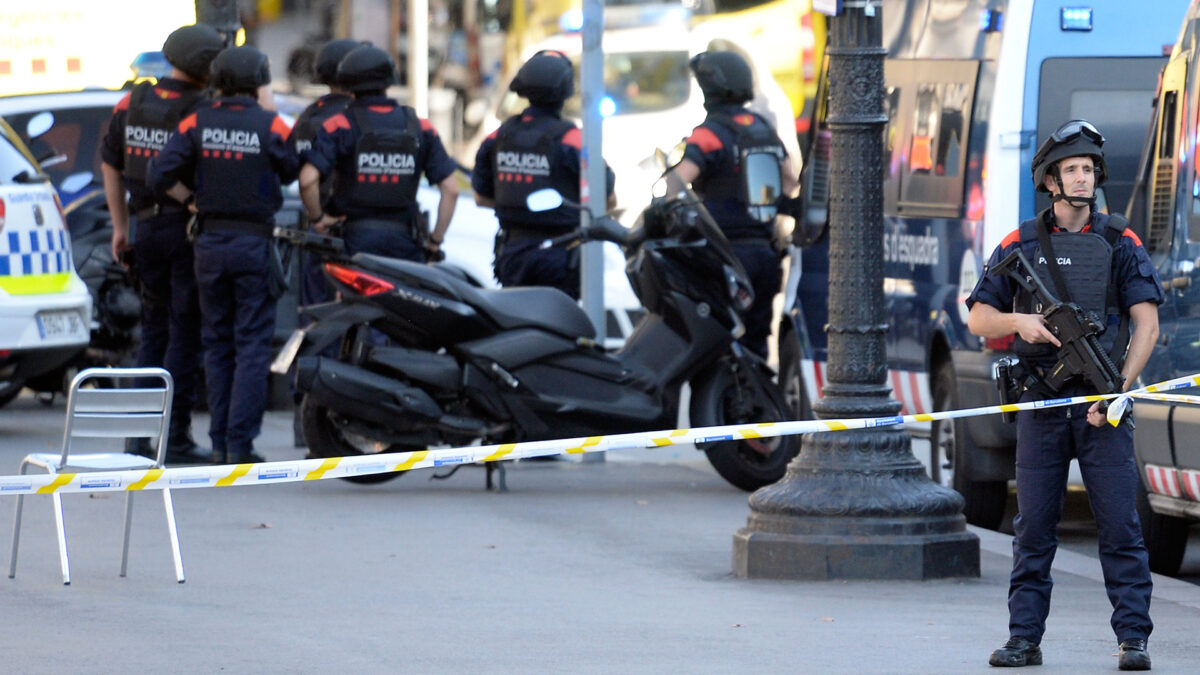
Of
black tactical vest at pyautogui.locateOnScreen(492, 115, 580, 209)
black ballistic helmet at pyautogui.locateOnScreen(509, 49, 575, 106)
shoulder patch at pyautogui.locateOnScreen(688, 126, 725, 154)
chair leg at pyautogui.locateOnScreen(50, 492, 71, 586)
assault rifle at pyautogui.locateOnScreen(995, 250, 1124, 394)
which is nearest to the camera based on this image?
assault rifle at pyautogui.locateOnScreen(995, 250, 1124, 394)

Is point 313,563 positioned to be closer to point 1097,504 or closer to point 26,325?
point 1097,504

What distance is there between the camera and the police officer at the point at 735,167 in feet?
36.6

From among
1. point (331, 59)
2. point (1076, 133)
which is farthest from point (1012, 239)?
point (331, 59)

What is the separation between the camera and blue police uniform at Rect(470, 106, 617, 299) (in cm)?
1170

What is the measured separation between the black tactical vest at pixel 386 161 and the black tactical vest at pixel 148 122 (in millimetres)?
827

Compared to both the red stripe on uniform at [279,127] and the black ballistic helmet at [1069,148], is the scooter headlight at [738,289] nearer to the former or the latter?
the red stripe on uniform at [279,127]

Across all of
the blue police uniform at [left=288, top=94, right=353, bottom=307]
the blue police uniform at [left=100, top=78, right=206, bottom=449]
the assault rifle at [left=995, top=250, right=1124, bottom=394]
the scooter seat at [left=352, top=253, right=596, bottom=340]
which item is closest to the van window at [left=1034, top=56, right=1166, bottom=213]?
the scooter seat at [left=352, top=253, right=596, bottom=340]

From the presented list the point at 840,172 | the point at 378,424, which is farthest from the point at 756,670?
the point at 378,424

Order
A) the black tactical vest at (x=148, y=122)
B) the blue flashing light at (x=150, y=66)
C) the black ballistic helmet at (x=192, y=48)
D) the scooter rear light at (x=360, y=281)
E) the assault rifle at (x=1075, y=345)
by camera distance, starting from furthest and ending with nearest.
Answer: the blue flashing light at (x=150, y=66), the black tactical vest at (x=148, y=122), the black ballistic helmet at (x=192, y=48), the scooter rear light at (x=360, y=281), the assault rifle at (x=1075, y=345)

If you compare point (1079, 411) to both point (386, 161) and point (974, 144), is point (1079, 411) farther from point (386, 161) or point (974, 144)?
point (386, 161)

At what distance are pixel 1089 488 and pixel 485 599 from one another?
2.20 m

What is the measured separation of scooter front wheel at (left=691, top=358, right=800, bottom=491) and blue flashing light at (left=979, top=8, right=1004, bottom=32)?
1874 millimetres

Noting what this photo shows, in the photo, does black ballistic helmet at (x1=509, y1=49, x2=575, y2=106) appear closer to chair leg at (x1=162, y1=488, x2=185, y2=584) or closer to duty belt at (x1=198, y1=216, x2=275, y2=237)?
duty belt at (x1=198, y1=216, x2=275, y2=237)

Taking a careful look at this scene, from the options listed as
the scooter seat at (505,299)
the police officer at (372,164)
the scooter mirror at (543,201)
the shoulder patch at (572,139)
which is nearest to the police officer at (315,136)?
the police officer at (372,164)
